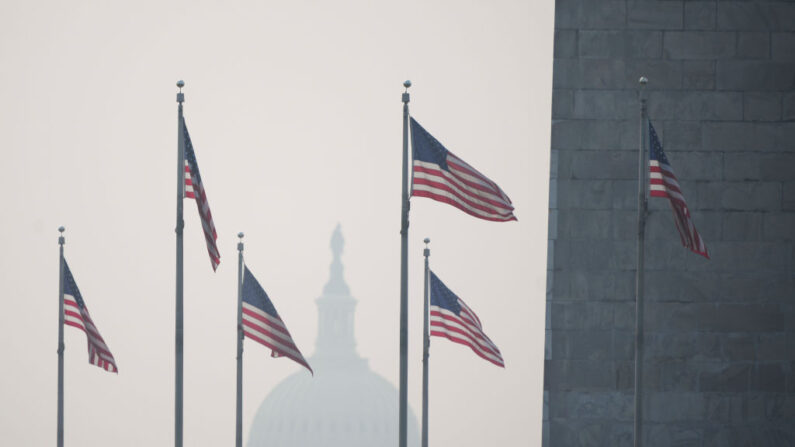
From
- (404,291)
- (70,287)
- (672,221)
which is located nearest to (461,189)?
(404,291)

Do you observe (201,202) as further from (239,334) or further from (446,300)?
(446,300)

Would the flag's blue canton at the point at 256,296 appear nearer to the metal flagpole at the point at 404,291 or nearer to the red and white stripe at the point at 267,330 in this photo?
the red and white stripe at the point at 267,330

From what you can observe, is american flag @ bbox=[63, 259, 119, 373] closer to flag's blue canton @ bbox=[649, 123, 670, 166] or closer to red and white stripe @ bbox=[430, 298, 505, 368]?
red and white stripe @ bbox=[430, 298, 505, 368]

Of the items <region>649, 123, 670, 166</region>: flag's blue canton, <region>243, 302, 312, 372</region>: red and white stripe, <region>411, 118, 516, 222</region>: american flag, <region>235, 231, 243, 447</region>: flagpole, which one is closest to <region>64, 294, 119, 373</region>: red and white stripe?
<region>235, 231, 243, 447</region>: flagpole

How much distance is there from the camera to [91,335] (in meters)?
40.4

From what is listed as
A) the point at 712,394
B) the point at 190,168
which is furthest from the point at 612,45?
the point at 190,168

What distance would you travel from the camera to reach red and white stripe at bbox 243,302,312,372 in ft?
123

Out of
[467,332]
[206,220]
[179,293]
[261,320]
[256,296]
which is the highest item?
[206,220]

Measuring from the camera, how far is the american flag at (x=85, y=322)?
40.4 m

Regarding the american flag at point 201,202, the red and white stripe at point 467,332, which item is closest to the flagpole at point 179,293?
the american flag at point 201,202

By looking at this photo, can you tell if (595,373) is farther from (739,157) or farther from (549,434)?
(739,157)

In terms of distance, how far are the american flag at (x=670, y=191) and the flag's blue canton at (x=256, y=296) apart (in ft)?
28.8

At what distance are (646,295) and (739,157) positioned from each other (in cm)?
403

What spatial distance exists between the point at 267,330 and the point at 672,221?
11161 millimetres
